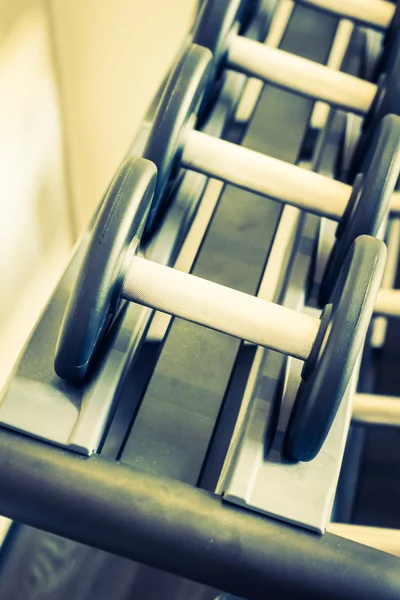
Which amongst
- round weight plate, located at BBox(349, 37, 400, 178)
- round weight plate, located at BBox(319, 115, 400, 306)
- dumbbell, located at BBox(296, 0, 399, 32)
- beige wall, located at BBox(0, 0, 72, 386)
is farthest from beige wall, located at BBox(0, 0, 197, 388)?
round weight plate, located at BBox(319, 115, 400, 306)

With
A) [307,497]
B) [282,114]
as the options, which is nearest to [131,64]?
[282,114]

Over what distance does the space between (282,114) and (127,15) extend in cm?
50

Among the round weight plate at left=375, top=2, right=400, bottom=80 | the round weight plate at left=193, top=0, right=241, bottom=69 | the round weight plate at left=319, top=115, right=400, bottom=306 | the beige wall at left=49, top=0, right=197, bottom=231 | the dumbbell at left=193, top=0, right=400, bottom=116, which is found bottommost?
the round weight plate at left=319, top=115, right=400, bottom=306

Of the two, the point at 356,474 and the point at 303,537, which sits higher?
the point at 356,474

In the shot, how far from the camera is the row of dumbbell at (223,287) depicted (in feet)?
1.43

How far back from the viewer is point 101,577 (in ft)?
2.15

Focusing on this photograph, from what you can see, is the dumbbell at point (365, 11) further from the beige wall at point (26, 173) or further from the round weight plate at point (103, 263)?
the beige wall at point (26, 173)

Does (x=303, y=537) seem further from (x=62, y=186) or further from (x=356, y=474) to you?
(x=62, y=186)

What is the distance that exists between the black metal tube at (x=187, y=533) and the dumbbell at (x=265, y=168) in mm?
248

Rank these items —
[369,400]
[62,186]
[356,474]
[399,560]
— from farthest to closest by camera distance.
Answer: [62,186] → [356,474] → [369,400] → [399,560]

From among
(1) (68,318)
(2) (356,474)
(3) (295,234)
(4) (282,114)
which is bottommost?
(1) (68,318)

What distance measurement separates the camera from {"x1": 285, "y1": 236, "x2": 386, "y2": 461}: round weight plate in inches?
16.6

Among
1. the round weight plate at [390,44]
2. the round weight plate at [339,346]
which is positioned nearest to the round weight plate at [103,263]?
the round weight plate at [339,346]

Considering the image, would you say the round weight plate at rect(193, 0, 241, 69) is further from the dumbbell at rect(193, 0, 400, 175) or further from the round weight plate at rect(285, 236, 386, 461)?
the round weight plate at rect(285, 236, 386, 461)
